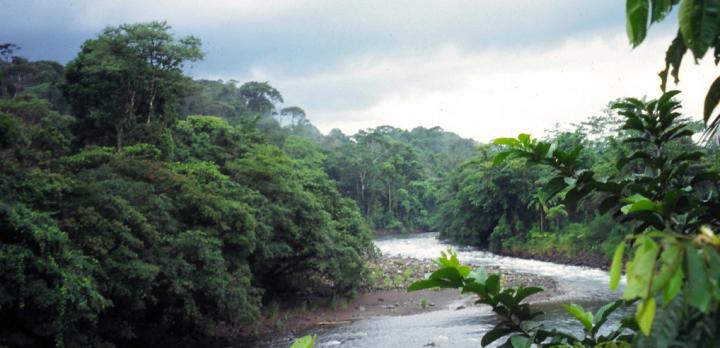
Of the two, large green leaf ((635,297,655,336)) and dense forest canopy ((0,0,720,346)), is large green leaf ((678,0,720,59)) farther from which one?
large green leaf ((635,297,655,336))

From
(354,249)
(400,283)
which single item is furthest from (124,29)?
(400,283)

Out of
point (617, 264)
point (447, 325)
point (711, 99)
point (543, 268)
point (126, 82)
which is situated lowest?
point (447, 325)

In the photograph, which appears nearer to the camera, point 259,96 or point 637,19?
point 637,19

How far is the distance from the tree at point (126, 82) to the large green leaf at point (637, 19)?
19.1 m

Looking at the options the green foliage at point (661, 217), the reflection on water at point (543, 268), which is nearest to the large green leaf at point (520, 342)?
the green foliage at point (661, 217)

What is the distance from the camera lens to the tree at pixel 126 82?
63.5ft

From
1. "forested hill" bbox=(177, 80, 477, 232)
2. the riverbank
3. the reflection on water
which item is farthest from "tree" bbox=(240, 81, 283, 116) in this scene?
the riverbank

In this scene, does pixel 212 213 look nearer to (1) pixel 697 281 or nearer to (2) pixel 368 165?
(1) pixel 697 281

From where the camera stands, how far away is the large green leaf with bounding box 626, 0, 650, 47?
0.95m

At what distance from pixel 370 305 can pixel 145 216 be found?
880 centimetres

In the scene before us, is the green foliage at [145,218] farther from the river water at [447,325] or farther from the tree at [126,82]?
the river water at [447,325]

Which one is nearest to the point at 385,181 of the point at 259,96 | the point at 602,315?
the point at 259,96

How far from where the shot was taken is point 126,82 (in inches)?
784

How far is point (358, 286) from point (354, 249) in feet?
5.76
